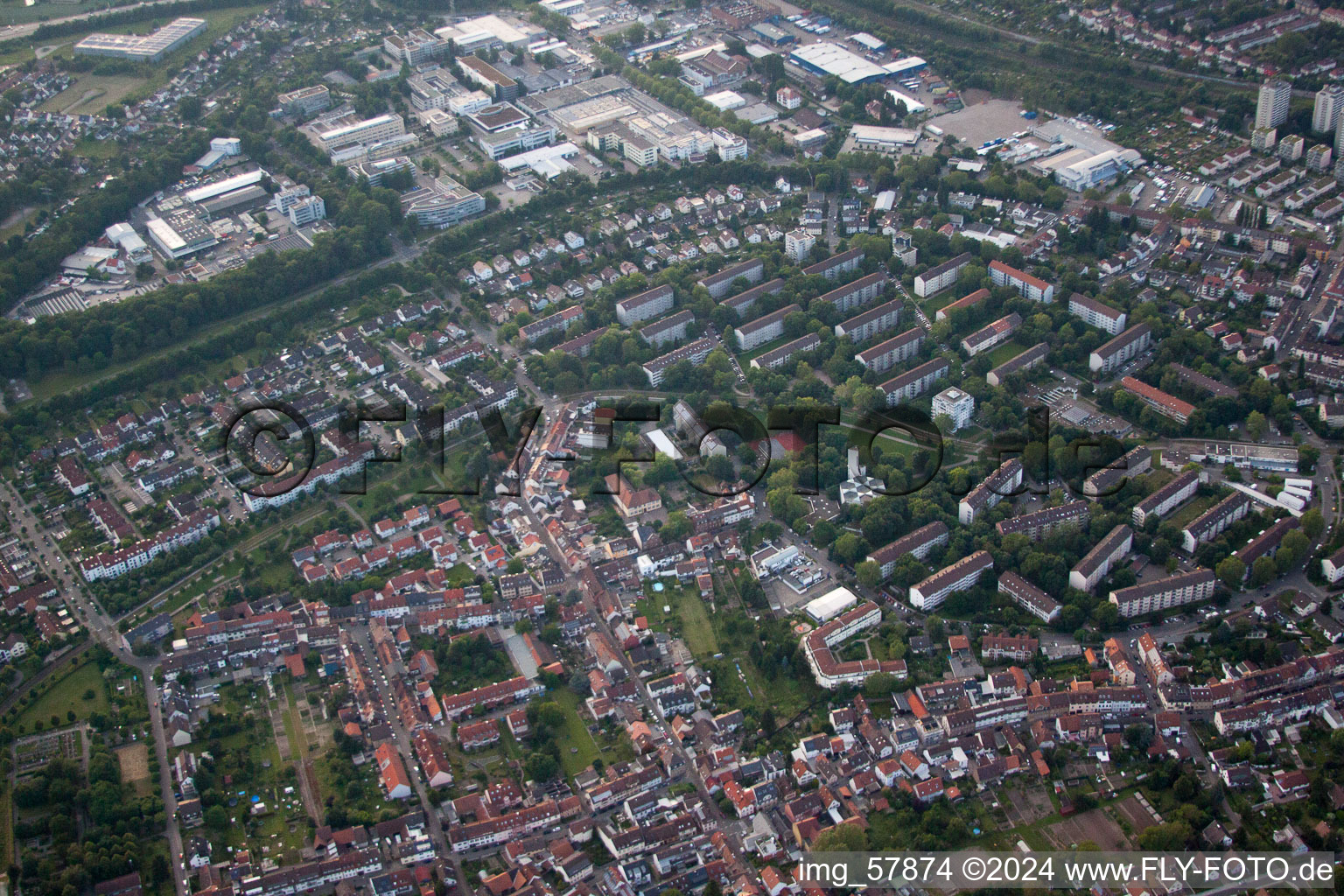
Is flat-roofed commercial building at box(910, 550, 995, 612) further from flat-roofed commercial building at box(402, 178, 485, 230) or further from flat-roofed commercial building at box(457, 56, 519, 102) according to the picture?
flat-roofed commercial building at box(457, 56, 519, 102)

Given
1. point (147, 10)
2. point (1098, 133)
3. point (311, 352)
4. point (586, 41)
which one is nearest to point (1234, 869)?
point (311, 352)

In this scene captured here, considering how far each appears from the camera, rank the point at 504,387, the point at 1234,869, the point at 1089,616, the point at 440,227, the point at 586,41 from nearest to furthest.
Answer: the point at 1234,869, the point at 1089,616, the point at 504,387, the point at 440,227, the point at 586,41

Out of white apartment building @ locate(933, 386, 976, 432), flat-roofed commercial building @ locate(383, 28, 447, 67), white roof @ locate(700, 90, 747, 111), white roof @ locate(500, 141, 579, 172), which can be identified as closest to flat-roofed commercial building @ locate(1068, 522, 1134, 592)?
white apartment building @ locate(933, 386, 976, 432)

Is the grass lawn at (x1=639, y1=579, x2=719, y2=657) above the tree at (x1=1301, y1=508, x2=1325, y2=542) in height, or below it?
below

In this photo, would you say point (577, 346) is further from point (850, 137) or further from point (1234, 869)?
point (1234, 869)

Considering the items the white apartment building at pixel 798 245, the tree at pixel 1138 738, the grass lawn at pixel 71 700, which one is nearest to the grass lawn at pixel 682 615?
the tree at pixel 1138 738

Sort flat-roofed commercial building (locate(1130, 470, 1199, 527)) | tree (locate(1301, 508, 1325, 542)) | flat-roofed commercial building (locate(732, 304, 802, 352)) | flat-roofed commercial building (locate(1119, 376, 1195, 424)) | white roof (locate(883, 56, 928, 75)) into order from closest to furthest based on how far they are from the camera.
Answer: tree (locate(1301, 508, 1325, 542)), flat-roofed commercial building (locate(1130, 470, 1199, 527)), flat-roofed commercial building (locate(1119, 376, 1195, 424)), flat-roofed commercial building (locate(732, 304, 802, 352)), white roof (locate(883, 56, 928, 75))
